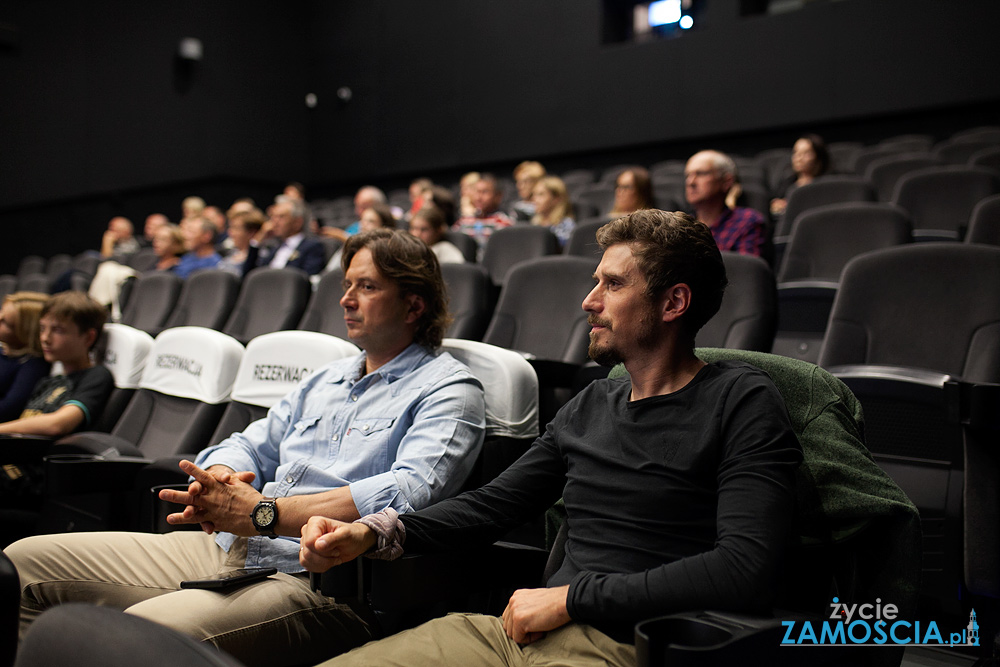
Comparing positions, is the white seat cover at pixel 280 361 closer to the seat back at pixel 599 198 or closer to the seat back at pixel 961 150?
the seat back at pixel 599 198

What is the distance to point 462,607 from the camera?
5.08 ft

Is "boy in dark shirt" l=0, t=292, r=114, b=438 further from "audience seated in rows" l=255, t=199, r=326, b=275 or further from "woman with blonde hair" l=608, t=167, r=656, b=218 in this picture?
"woman with blonde hair" l=608, t=167, r=656, b=218

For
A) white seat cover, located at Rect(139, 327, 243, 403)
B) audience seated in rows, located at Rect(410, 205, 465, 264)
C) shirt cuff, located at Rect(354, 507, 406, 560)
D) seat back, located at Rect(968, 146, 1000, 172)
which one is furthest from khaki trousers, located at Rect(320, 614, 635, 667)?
seat back, located at Rect(968, 146, 1000, 172)

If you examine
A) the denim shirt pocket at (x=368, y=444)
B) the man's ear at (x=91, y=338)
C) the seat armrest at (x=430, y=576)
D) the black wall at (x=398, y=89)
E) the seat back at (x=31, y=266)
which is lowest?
the seat armrest at (x=430, y=576)

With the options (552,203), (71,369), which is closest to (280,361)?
(71,369)

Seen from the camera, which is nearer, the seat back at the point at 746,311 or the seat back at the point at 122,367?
the seat back at the point at 746,311

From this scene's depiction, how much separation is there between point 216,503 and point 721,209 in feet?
7.61

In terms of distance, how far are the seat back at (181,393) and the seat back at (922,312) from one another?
1.67 m

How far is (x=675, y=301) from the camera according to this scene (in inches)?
48.0

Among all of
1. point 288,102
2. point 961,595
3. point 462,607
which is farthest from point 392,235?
point 288,102

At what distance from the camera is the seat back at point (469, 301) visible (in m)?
2.64

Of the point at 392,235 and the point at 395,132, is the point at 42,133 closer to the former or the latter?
the point at 395,132

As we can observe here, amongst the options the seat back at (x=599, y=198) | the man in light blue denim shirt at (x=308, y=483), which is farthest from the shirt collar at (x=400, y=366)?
the seat back at (x=599, y=198)

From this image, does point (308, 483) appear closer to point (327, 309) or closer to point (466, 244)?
point (327, 309)
